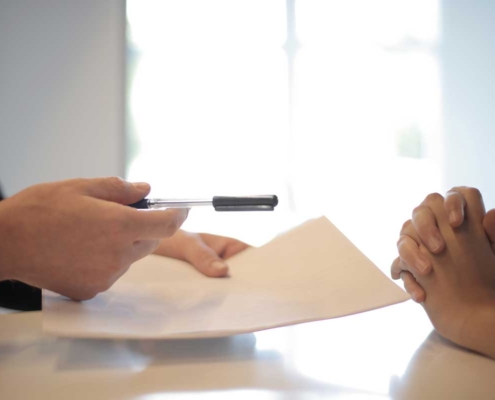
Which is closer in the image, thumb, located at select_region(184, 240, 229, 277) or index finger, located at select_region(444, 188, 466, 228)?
index finger, located at select_region(444, 188, 466, 228)

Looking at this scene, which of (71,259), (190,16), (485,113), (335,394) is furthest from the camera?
(485,113)

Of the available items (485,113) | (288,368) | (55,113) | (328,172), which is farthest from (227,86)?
(288,368)

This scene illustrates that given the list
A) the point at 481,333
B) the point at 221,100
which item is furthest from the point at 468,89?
the point at 481,333

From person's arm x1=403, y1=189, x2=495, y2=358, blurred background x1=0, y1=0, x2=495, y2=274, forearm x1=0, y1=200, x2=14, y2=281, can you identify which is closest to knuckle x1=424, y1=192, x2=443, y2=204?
person's arm x1=403, y1=189, x2=495, y2=358

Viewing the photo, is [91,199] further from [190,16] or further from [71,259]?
[190,16]

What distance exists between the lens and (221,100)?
1586 millimetres

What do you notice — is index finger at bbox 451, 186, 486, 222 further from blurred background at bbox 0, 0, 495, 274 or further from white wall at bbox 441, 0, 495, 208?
white wall at bbox 441, 0, 495, 208

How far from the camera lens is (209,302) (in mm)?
338

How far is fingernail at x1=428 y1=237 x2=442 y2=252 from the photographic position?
33cm

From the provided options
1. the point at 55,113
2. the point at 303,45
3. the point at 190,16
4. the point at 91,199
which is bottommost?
the point at 91,199

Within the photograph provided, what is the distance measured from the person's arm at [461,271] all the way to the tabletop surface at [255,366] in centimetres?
3

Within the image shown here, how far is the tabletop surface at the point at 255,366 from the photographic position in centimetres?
23

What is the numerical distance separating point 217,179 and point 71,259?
4.18 ft

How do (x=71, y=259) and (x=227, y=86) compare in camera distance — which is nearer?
(x=71, y=259)
